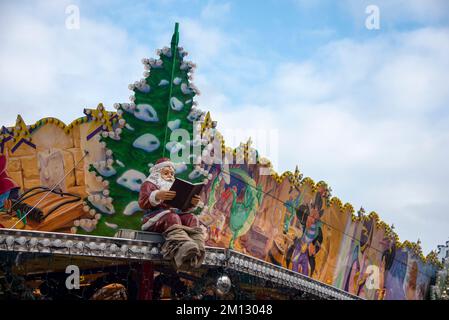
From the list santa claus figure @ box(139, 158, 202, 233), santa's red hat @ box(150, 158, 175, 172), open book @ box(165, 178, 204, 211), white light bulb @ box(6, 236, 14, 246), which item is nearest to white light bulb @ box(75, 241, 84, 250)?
white light bulb @ box(6, 236, 14, 246)

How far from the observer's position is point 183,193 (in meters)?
15.9

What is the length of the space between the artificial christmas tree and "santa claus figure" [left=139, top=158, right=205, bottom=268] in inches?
27.2

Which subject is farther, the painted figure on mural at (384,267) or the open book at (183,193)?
the painted figure on mural at (384,267)

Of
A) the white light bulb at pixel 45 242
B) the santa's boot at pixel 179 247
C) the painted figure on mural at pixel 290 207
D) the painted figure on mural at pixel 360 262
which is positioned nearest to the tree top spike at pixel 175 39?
the santa's boot at pixel 179 247

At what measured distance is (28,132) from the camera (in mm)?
17375

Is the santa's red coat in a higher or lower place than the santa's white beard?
lower

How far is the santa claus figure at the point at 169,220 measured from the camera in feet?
50.1

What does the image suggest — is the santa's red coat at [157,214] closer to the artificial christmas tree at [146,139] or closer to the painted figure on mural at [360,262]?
the artificial christmas tree at [146,139]

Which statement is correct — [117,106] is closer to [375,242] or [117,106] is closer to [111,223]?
[111,223]

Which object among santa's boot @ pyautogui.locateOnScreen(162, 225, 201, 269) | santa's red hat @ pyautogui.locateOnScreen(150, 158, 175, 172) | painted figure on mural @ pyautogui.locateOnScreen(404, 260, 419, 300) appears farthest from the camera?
painted figure on mural @ pyautogui.locateOnScreen(404, 260, 419, 300)

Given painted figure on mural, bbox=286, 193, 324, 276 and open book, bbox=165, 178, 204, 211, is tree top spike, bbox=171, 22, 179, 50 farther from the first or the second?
painted figure on mural, bbox=286, 193, 324, 276

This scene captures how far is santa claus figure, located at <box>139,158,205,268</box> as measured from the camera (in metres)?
15.3

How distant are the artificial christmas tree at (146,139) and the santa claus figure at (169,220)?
69 cm
